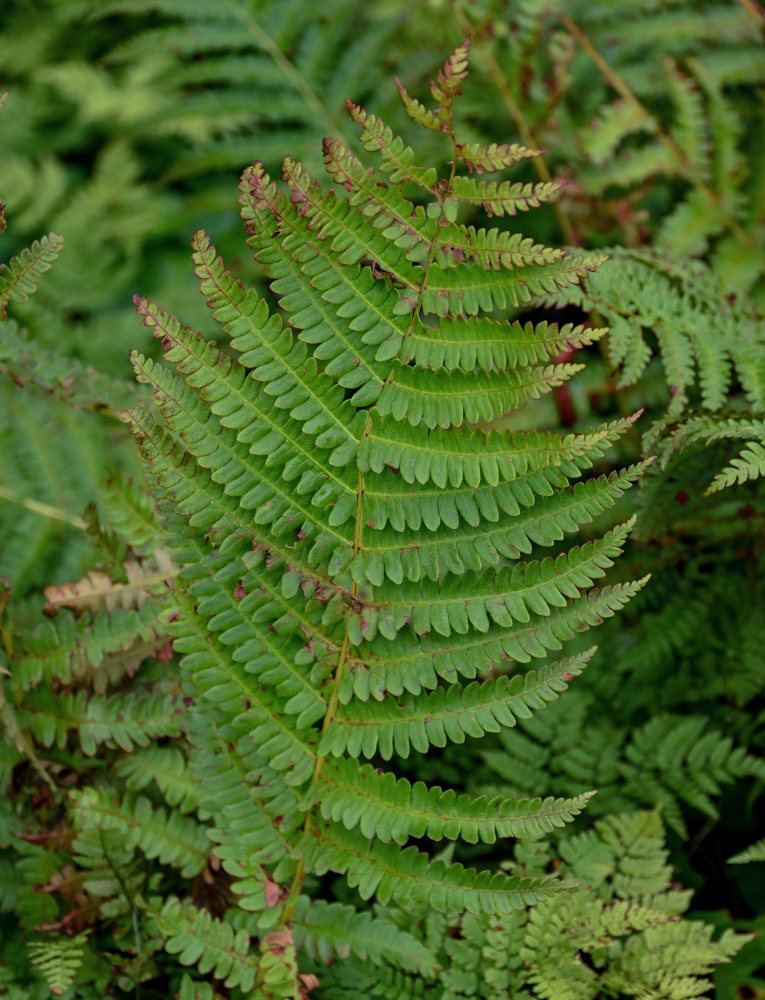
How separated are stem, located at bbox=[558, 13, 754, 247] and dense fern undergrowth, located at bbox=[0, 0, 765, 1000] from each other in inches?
26.9

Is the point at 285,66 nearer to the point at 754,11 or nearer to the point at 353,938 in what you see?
the point at 754,11

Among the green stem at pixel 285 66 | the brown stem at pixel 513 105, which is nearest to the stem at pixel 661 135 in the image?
the brown stem at pixel 513 105

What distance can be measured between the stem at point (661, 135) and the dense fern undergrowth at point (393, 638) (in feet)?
2.24

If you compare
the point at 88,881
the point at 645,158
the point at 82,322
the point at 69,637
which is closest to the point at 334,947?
the point at 88,881

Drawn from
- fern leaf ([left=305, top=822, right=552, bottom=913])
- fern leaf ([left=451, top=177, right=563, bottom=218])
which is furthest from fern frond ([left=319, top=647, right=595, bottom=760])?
fern leaf ([left=451, top=177, right=563, bottom=218])

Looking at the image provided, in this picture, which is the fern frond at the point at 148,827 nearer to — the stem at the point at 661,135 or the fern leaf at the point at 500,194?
the fern leaf at the point at 500,194

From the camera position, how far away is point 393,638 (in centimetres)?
135

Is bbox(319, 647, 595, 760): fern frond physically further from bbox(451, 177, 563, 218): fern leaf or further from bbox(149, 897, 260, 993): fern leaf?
bbox(451, 177, 563, 218): fern leaf

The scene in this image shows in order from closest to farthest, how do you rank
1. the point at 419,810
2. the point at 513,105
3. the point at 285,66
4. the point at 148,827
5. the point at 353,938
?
the point at 419,810
the point at 353,938
the point at 148,827
the point at 513,105
the point at 285,66

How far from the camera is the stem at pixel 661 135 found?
8.82 feet

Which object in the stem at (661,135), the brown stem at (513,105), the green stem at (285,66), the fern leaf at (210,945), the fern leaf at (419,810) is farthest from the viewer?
the green stem at (285,66)

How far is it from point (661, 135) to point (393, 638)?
2174 mm

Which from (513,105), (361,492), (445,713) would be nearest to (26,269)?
(361,492)

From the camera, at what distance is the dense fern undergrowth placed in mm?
1331
